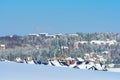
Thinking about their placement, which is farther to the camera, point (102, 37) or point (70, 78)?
point (102, 37)

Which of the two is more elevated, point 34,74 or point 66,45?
point 34,74

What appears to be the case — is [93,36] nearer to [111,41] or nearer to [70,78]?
[111,41]

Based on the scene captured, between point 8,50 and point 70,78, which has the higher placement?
point 70,78

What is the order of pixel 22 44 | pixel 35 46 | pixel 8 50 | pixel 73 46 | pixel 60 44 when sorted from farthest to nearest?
pixel 73 46 < pixel 60 44 < pixel 35 46 < pixel 22 44 < pixel 8 50

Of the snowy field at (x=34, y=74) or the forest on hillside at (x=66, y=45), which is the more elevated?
the snowy field at (x=34, y=74)

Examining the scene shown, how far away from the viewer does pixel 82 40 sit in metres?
39.5

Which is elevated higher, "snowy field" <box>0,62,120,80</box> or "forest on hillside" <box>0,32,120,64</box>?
"snowy field" <box>0,62,120,80</box>

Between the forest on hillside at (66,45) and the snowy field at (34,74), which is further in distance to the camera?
the forest on hillside at (66,45)

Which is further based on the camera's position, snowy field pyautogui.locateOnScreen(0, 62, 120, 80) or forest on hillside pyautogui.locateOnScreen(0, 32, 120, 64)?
forest on hillside pyautogui.locateOnScreen(0, 32, 120, 64)

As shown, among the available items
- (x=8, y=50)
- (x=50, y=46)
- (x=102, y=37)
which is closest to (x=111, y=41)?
(x=102, y=37)

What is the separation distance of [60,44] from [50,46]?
2.00 m

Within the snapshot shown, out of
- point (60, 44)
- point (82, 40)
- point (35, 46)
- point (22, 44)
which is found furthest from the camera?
point (82, 40)

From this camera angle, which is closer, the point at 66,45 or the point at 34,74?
the point at 34,74

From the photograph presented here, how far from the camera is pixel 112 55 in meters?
31.5
